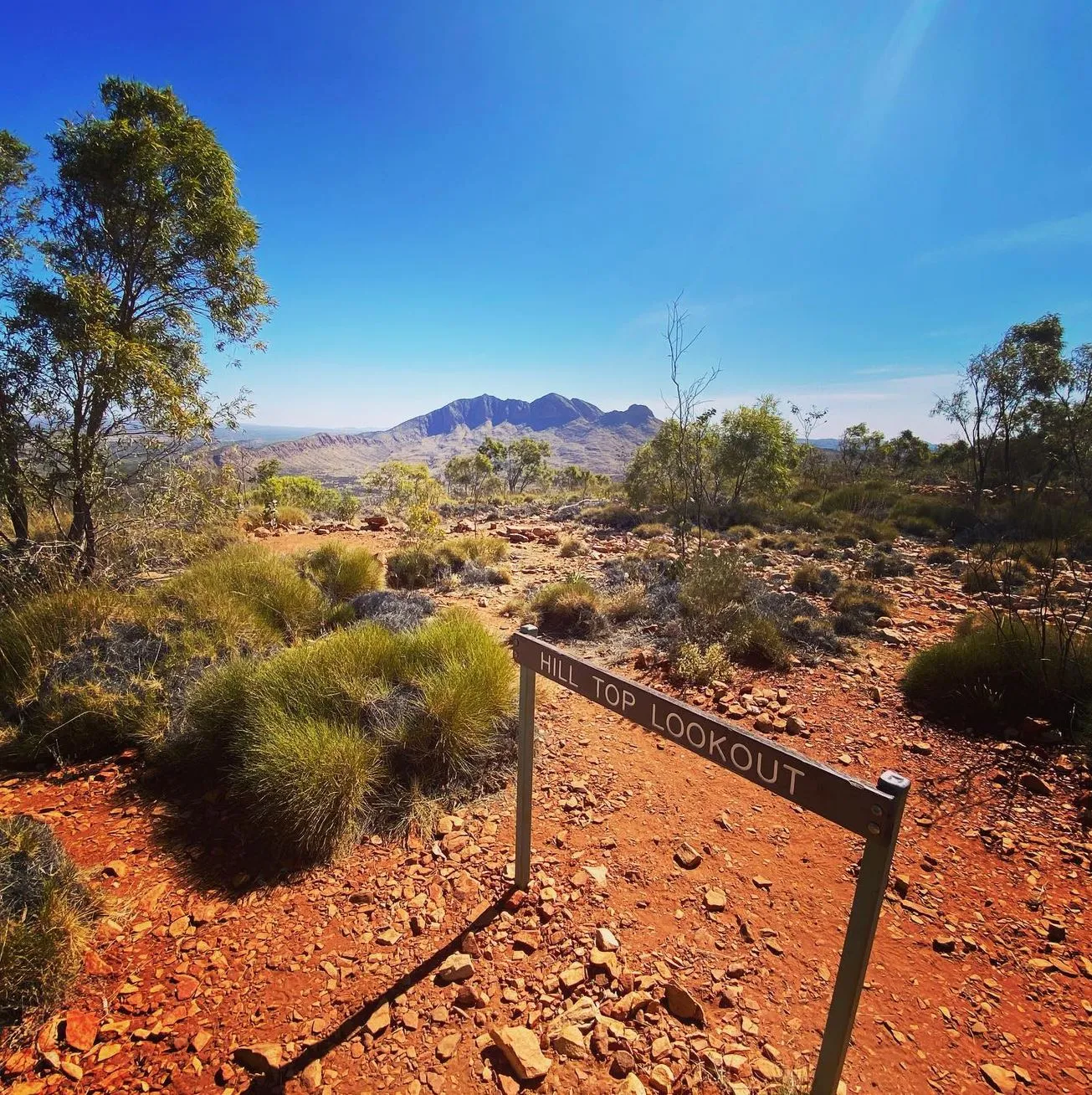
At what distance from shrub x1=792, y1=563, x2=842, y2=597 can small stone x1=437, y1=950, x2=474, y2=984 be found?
27.0ft

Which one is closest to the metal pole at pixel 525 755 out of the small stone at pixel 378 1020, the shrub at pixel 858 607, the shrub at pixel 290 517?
the small stone at pixel 378 1020

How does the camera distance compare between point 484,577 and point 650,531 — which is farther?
point 650,531

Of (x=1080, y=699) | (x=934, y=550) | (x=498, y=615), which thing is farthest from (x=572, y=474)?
(x=1080, y=699)

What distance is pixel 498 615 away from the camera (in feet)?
24.2

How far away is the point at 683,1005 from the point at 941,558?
12681 millimetres

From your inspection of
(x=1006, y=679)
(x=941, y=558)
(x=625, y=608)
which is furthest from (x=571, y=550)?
(x=941, y=558)

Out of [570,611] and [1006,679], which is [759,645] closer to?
[1006,679]

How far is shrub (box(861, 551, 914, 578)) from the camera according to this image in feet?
32.9

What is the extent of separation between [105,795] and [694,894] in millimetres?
4005

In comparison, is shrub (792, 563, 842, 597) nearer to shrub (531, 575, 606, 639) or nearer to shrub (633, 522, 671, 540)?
shrub (531, 575, 606, 639)

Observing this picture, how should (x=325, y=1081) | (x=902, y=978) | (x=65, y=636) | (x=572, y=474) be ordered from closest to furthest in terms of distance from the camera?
(x=325, y=1081)
(x=902, y=978)
(x=65, y=636)
(x=572, y=474)

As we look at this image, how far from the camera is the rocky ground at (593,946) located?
2.02m

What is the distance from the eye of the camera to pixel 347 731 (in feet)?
11.7

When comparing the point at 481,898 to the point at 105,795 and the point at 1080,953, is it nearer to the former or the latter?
the point at 105,795
